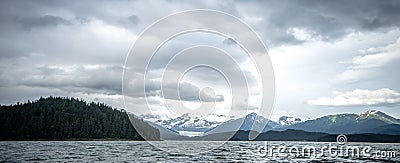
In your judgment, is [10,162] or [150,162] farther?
[150,162]

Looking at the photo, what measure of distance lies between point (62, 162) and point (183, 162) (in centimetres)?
1970

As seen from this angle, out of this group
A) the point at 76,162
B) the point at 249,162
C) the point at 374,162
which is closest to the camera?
the point at 76,162

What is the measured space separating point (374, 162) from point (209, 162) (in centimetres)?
3159

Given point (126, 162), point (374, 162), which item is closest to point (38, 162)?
point (126, 162)

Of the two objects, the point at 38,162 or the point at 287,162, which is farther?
the point at 287,162

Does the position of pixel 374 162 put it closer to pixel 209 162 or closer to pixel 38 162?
pixel 209 162

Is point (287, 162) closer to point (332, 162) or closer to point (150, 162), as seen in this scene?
point (332, 162)

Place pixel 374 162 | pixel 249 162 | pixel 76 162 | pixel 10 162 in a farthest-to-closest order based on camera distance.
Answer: pixel 374 162, pixel 249 162, pixel 76 162, pixel 10 162

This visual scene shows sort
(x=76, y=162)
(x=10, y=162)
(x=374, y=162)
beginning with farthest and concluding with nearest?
(x=374, y=162) < (x=76, y=162) < (x=10, y=162)

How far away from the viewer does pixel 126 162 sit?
2291 inches

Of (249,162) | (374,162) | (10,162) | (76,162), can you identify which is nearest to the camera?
(10,162)

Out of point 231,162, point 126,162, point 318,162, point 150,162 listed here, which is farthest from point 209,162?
point 318,162

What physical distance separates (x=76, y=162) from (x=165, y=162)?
14.4 meters

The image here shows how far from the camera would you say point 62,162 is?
188 ft
